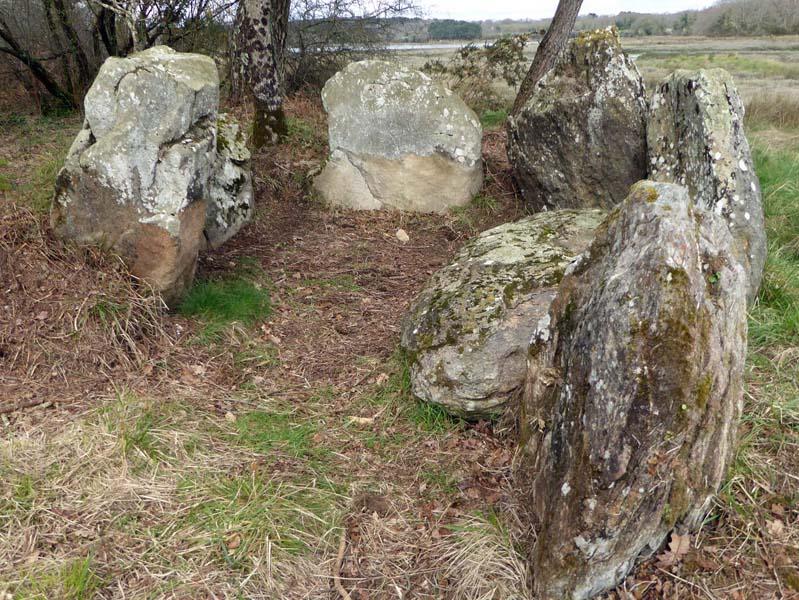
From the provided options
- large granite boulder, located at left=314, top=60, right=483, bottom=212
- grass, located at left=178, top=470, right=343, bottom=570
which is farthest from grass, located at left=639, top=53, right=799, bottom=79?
grass, located at left=178, top=470, right=343, bottom=570

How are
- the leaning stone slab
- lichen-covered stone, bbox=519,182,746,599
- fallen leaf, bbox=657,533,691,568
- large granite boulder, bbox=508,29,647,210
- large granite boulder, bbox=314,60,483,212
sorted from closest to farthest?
lichen-covered stone, bbox=519,182,746,599 → fallen leaf, bbox=657,533,691,568 → the leaning stone slab → large granite boulder, bbox=508,29,647,210 → large granite boulder, bbox=314,60,483,212

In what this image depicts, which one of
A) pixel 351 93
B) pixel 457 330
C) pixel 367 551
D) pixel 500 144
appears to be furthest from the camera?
pixel 500 144

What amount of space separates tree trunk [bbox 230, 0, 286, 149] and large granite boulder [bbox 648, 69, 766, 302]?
459 centimetres

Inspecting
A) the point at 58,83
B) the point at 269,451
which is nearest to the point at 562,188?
the point at 269,451

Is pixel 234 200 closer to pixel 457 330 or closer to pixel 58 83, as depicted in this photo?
pixel 457 330

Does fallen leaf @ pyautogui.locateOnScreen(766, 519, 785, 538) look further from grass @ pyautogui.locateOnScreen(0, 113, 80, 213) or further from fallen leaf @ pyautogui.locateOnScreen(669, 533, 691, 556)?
grass @ pyautogui.locateOnScreen(0, 113, 80, 213)

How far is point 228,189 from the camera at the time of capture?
6.45 m

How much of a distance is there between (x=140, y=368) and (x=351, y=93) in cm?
403

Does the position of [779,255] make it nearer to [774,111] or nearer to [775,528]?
[775,528]

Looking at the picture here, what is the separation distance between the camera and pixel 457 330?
4.25 m

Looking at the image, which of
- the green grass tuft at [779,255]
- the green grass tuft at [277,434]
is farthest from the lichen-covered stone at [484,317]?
the green grass tuft at [779,255]

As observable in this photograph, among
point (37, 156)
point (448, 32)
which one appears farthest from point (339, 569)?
point (448, 32)

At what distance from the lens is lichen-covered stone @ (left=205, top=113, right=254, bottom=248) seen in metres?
6.22

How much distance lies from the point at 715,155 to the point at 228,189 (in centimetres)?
421
